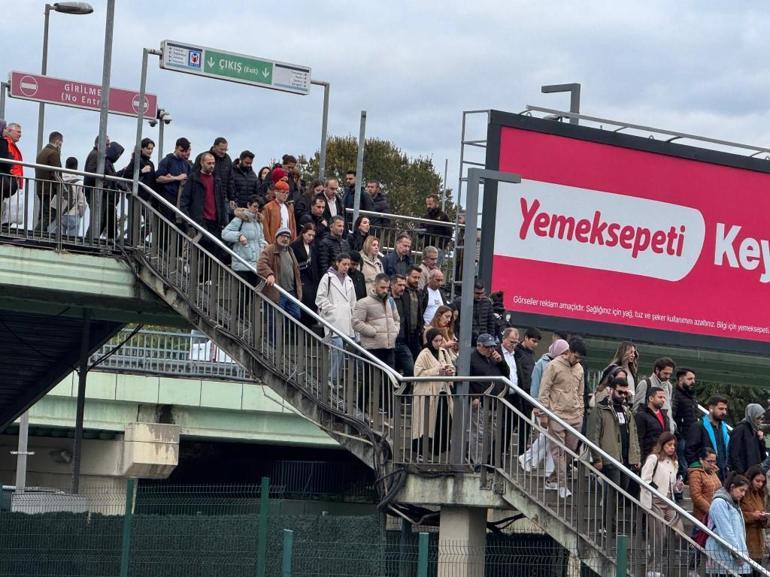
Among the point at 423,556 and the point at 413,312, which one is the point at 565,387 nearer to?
the point at 413,312

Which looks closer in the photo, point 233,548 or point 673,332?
point 233,548

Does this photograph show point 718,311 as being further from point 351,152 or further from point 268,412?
point 351,152

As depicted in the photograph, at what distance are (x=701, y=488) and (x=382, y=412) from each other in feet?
11.1

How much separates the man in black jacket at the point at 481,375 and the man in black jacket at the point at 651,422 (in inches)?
57.6

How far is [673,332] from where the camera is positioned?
25312mm

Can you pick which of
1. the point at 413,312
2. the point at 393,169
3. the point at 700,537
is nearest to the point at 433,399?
the point at 413,312

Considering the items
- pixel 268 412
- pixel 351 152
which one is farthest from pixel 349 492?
pixel 351 152

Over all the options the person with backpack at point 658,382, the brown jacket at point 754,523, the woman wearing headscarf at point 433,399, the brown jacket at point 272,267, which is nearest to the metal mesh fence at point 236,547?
the woman wearing headscarf at point 433,399

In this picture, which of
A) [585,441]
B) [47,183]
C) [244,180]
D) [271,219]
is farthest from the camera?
[244,180]

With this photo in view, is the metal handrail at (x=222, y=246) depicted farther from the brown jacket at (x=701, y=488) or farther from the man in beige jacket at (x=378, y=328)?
the brown jacket at (x=701, y=488)

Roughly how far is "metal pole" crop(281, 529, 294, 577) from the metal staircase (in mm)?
2796

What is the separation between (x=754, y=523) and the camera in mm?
16891

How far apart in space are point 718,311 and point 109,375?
2025cm

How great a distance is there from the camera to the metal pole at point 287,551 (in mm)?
14664
